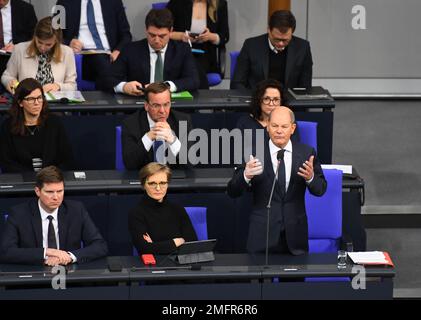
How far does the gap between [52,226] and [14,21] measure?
3.12 m

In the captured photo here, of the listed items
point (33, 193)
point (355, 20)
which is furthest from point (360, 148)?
point (33, 193)

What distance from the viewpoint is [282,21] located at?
7703 mm

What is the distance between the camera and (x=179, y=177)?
6566mm

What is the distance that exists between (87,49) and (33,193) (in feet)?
8.63

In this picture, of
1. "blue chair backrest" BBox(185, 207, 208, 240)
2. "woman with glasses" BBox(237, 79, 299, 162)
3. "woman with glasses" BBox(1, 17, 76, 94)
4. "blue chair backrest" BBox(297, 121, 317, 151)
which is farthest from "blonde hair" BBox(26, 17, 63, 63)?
"blue chair backrest" BBox(185, 207, 208, 240)

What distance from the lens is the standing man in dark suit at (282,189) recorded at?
19.3 ft

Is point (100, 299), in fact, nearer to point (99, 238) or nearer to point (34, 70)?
point (99, 238)

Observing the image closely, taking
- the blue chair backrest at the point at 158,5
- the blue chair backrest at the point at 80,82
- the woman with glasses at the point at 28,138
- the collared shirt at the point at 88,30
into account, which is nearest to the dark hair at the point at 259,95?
the woman with glasses at the point at 28,138

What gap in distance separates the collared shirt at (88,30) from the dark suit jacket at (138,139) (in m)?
2.12

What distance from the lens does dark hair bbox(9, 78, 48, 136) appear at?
6781 mm

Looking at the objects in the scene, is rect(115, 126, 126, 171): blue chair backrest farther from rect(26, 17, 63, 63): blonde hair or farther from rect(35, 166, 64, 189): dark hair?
rect(26, 17, 63, 63): blonde hair

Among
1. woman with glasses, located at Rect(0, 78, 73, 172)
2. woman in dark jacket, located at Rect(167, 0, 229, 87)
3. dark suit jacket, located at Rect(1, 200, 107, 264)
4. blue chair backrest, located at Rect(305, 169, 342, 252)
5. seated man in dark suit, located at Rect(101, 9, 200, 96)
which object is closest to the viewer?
dark suit jacket, located at Rect(1, 200, 107, 264)

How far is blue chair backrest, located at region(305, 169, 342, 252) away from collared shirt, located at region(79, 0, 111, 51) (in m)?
2.99

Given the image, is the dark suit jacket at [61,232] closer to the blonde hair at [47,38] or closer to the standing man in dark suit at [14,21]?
the blonde hair at [47,38]
